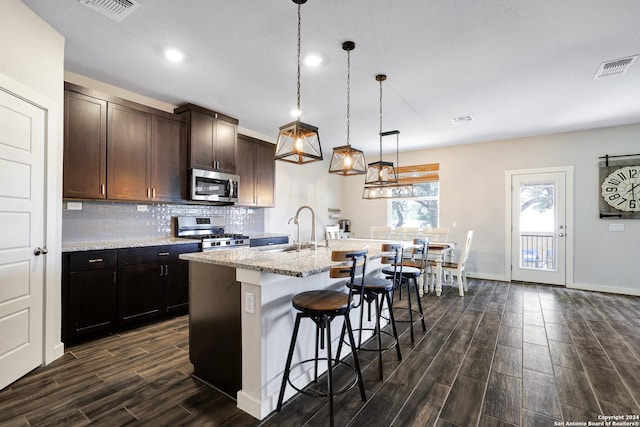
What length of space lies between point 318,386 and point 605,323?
3.43 meters

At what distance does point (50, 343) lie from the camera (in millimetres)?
2402

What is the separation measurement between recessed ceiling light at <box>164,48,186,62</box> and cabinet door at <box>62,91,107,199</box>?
919mm

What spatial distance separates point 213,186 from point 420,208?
4344 mm

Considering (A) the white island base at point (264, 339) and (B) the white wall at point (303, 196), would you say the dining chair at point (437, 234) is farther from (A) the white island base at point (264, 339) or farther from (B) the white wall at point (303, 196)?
(A) the white island base at point (264, 339)

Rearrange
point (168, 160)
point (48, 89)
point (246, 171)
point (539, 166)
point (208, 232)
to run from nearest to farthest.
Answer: point (48, 89), point (168, 160), point (208, 232), point (246, 171), point (539, 166)

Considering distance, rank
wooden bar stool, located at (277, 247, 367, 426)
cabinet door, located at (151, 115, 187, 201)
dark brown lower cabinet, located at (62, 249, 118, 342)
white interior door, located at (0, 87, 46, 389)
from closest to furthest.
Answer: wooden bar stool, located at (277, 247, 367, 426), white interior door, located at (0, 87, 46, 389), dark brown lower cabinet, located at (62, 249, 118, 342), cabinet door, located at (151, 115, 187, 201)

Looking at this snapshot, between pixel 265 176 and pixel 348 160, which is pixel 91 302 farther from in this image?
pixel 265 176

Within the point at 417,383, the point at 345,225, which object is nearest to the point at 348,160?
the point at 417,383

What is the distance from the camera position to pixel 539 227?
5.24 metres

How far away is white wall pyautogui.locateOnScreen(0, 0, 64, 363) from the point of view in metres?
2.11

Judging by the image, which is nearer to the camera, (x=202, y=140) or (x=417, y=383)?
(x=417, y=383)

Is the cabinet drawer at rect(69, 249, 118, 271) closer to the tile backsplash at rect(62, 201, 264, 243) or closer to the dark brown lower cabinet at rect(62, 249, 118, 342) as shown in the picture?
the dark brown lower cabinet at rect(62, 249, 118, 342)

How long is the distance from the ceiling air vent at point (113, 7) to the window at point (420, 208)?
17.9 ft

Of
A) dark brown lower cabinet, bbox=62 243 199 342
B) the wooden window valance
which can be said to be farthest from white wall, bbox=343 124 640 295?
dark brown lower cabinet, bbox=62 243 199 342
